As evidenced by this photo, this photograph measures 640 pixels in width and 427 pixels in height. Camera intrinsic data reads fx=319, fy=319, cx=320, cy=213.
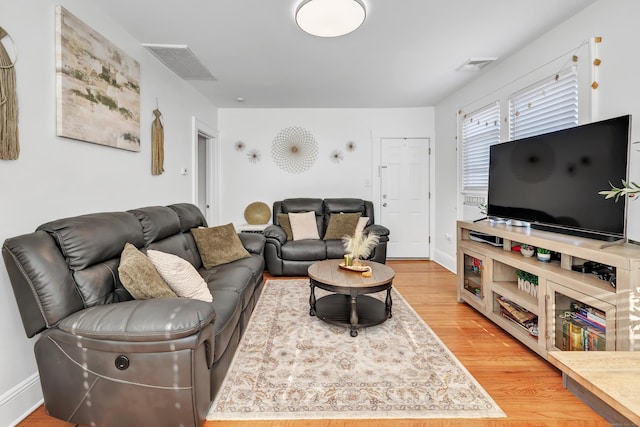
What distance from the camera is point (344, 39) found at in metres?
2.79

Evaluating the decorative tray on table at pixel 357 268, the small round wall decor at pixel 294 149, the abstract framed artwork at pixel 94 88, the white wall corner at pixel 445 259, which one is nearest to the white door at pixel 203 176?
the small round wall decor at pixel 294 149

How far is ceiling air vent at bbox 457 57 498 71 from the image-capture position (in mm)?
3249

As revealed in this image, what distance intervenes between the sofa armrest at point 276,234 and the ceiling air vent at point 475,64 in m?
2.87

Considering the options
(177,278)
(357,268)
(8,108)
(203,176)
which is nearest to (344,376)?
(357,268)

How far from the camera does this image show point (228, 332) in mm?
1863

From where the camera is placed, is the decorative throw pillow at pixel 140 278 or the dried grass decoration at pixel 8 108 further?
the decorative throw pillow at pixel 140 278

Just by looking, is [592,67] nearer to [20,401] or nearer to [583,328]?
[583,328]

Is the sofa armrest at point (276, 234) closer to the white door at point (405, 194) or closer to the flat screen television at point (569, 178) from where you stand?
the white door at point (405, 194)

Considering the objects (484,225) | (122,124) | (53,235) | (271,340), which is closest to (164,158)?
(122,124)

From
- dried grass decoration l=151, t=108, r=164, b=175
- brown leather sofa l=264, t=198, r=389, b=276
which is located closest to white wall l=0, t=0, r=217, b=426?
dried grass decoration l=151, t=108, r=164, b=175

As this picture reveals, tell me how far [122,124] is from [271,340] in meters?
2.08

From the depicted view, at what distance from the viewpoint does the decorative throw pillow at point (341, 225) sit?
4.47 metres

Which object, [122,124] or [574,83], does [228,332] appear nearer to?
[122,124]

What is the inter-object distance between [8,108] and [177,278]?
1195mm
